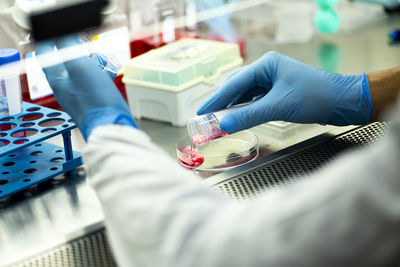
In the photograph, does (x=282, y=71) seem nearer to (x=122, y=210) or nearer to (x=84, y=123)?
(x=84, y=123)

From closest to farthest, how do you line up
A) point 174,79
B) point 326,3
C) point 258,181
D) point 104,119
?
point 104,119 → point 258,181 → point 174,79 → point 326,3

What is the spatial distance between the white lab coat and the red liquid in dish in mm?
633

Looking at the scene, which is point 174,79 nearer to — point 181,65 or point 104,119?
point 181,65

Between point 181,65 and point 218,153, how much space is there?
0.38 m

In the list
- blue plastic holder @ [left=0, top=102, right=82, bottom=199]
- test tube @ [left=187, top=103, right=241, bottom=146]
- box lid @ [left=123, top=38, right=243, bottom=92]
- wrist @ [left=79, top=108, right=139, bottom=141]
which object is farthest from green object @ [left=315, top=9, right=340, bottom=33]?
wrist @ [left=79, top=108, right=139, bottom=141]

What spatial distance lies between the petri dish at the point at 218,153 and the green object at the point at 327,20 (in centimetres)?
148

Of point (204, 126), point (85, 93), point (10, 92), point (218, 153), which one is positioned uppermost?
point (85, 93)

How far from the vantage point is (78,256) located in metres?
0.99

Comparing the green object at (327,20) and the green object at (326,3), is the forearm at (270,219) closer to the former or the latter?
the green object at (326,3)

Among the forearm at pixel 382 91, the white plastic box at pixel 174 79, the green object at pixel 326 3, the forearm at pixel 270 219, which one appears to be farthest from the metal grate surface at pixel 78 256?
the green object at pixel 326 3

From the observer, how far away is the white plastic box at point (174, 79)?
5.49ft

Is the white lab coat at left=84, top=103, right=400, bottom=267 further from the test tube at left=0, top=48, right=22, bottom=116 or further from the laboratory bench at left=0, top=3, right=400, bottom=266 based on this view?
the test tube at left=0, top=48, right=22, bottom=116

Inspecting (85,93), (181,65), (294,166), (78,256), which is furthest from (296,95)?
(78,256)

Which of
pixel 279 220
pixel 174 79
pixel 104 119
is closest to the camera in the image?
pixel 279 220
